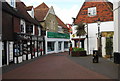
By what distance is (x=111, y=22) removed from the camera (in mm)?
21984

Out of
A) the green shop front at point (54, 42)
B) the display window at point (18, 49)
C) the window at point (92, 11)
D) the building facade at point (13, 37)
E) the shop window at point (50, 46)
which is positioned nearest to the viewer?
the building facade at point (13, 37)

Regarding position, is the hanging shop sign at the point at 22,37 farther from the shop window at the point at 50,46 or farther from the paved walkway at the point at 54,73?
the shop window at the point at 50,46

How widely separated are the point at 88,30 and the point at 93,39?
1663mm

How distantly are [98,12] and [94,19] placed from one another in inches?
47.2

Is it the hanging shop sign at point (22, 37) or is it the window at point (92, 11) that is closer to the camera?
the hanging shop sign at point (22, 37)

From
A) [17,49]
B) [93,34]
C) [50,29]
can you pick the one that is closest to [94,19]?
[93,34]

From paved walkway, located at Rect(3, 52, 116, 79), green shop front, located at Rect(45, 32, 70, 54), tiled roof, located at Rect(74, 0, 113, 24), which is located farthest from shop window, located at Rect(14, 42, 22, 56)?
tiled roof, located at Rect(74, 0, 113, 24)

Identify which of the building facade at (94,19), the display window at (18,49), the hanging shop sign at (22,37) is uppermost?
the building facade at (94,19)

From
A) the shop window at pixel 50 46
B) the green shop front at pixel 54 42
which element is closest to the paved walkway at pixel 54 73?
the green shop front at pixel 54 42

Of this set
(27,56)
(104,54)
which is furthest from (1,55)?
(104,54)

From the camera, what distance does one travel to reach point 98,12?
23.7m

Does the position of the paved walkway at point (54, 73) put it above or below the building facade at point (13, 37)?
below

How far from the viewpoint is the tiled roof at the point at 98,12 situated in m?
22.6

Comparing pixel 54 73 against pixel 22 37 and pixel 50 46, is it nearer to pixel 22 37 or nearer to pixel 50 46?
pixel 22 37
